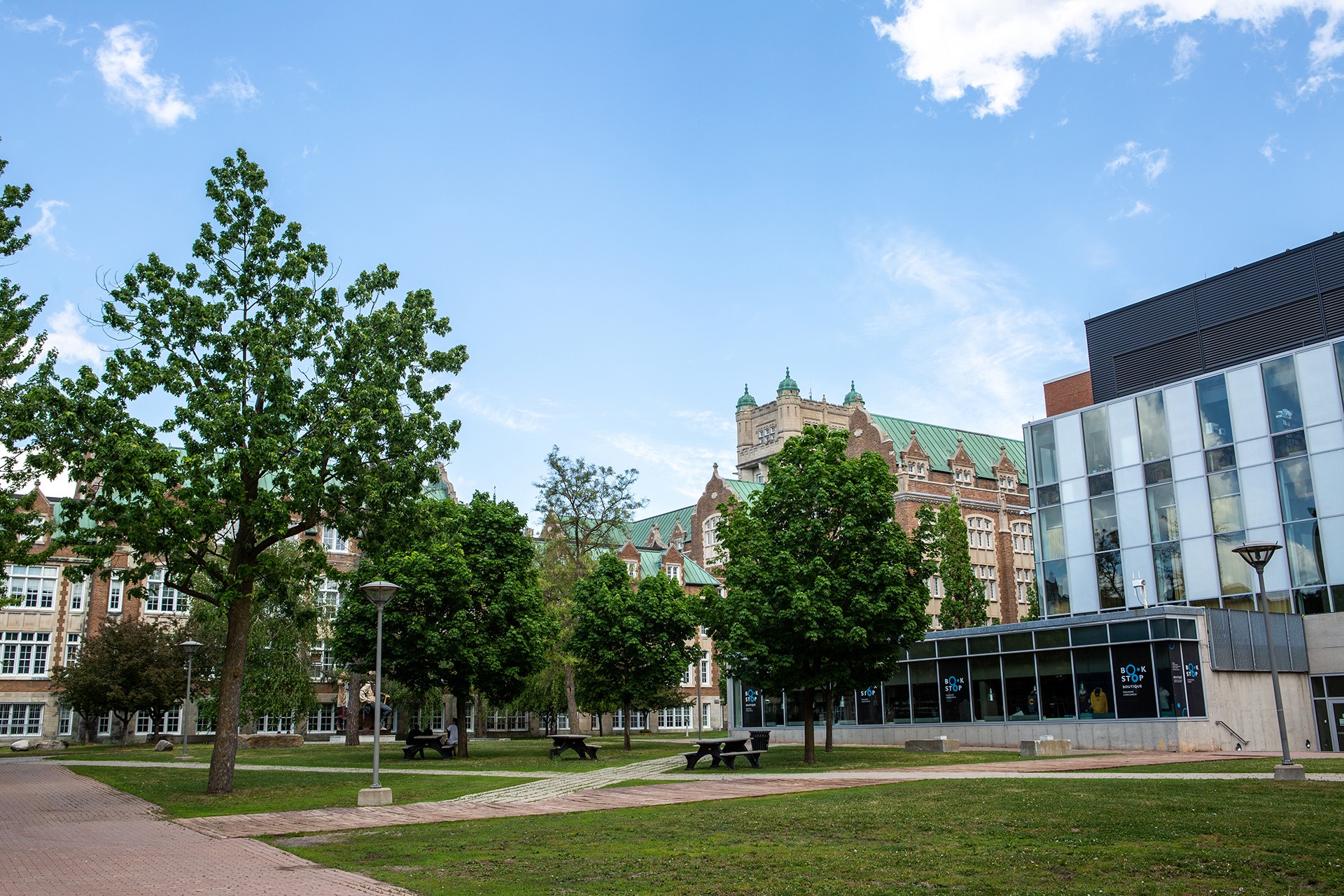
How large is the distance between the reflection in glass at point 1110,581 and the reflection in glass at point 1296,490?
25.3 ft

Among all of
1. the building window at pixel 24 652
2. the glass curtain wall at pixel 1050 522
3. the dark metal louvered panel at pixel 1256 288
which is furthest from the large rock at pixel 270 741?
the dark metal louvered panel at pixel 1256 288

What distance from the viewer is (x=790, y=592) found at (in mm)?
32344

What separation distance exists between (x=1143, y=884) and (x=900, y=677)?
34849mm

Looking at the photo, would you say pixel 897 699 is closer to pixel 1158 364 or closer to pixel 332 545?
pixel 1158 364

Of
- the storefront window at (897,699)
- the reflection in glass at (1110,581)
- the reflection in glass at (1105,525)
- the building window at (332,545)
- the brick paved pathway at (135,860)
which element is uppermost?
the building window at (332,545)

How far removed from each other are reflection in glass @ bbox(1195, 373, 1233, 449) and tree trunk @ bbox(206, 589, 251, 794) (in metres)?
38.3

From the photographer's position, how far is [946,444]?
89938 mm

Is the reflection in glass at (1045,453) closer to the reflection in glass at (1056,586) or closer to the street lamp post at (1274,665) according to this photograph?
the reflection in glass at (1056,586)

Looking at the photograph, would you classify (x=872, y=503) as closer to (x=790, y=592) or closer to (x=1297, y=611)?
(x=790, y=592)

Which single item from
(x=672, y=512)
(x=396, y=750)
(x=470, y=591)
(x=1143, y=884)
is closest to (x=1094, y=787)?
(x=1143, y=884)

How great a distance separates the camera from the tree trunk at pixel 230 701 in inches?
929

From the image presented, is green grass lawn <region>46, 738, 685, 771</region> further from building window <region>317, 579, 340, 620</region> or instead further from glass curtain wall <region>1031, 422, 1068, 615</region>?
glass curtain wall <region>1031, 422, 1068, 615</region>

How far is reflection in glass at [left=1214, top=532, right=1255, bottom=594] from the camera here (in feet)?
140

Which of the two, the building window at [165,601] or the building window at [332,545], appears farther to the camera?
the building window at [332,545]
